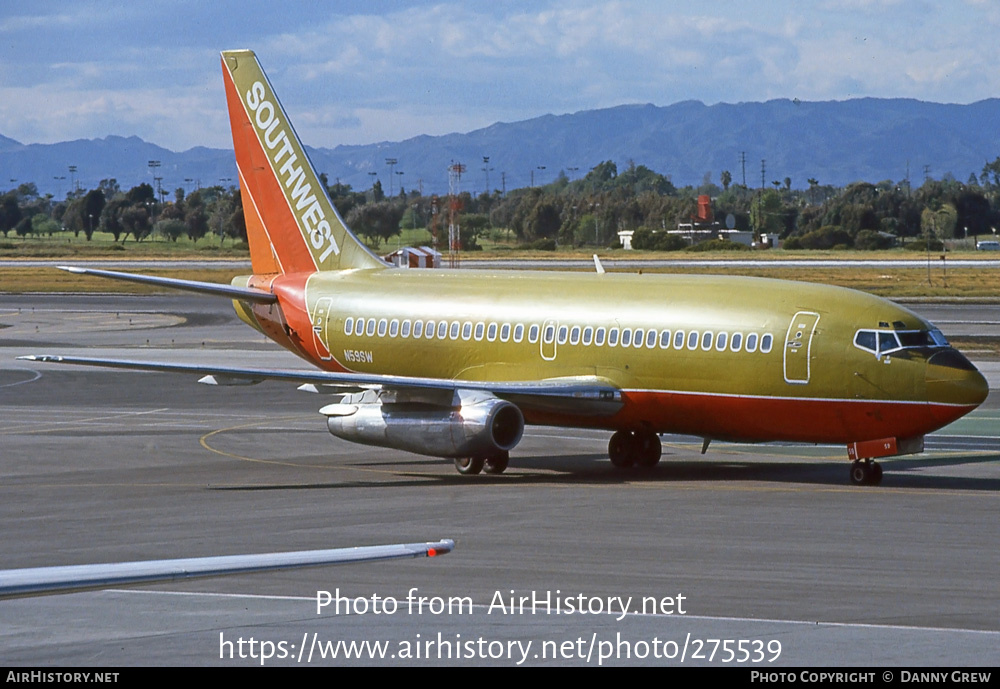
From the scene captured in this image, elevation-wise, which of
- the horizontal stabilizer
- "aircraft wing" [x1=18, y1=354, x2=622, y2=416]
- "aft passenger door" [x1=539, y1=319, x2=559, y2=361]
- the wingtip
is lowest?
"aircraft wing" [x1=18, y1=354, x2=622, y2=416]

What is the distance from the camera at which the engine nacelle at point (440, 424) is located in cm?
3222

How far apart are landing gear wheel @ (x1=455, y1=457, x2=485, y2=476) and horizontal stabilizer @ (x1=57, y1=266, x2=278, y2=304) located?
8.88m

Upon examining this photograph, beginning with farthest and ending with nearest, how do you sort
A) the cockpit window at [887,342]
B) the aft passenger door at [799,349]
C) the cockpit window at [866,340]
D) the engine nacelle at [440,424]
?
the engine nacelle at [440,424] < the aft passenger door at [799,349] < the cockpit window at [866,340] < the cockpit window at [887,342]

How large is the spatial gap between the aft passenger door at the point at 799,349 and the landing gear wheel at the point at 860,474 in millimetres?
2233

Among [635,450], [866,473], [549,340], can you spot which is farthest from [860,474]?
[549,340]

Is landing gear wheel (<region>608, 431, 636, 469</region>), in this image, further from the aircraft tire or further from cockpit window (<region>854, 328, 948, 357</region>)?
cockpit window (<region>854, 328, 948, 357</region>)

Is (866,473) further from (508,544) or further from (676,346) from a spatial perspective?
(508,544)

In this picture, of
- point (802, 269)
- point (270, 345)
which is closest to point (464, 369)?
point (270, 345)

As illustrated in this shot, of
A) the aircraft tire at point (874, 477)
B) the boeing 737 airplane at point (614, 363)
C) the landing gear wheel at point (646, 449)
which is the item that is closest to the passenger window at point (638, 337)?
the boeing 737 airplane at point (614, 363)

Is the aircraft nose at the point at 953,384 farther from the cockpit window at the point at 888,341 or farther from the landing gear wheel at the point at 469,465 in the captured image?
the landing gear wheel at the point at 469,465

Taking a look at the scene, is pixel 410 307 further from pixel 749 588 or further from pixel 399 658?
pixel 399 658

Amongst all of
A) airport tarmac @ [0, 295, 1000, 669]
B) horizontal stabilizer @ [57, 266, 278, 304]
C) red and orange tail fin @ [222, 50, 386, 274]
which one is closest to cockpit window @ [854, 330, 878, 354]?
A: airport tarmac @ [0, 295, 1000, 669]

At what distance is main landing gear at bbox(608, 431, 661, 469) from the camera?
1383 inches

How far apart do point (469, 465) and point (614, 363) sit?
13.4 feet
